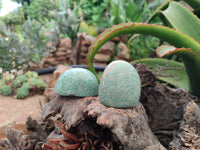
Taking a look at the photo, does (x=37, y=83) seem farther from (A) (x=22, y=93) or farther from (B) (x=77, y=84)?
(B) (x=77, y=84)

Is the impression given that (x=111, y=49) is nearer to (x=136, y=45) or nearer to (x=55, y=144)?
(x=136, y=45)

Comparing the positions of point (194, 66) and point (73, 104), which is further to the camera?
point (194, 66)

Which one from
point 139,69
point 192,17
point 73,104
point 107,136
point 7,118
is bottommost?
point 7,118

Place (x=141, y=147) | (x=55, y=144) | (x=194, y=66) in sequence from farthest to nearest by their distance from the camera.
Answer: (x=194, y=66) < (x=55, y=144) < (x=141, y=147)

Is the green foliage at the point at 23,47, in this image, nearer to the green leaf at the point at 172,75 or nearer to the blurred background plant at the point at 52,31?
the blurred background plant at the point at 52,31

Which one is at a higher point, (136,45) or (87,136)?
(136,45)

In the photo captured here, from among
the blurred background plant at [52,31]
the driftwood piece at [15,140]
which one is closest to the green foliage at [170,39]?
the driftwood piece at [15,140]

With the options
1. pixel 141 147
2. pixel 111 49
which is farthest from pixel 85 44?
pixel 141 147
